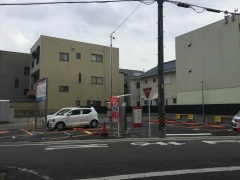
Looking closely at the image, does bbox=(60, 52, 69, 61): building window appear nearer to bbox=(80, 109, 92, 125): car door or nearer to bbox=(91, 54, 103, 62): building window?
bbox=(91, 54, 103, 62): building window

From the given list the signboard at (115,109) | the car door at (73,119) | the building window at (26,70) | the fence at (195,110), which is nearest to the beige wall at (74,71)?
the fence at (195,110)

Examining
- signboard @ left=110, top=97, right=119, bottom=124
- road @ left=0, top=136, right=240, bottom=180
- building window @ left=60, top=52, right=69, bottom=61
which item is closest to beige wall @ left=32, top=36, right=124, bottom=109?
building window @ left=60, top=52, right=69, bottom=61

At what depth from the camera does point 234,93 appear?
23.6 meters

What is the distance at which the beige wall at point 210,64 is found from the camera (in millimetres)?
23766

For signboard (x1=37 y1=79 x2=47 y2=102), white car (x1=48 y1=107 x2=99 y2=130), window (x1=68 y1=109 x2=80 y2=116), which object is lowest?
white car (x1=48 y1=107 x2=99 y2=130)

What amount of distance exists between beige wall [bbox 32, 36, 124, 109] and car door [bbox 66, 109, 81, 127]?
14.2 metres

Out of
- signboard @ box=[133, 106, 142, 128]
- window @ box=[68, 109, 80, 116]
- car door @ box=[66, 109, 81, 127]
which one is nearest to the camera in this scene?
signboard @ box=[133, 106, 142, 128]

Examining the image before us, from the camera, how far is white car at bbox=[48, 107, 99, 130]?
59.7 feet

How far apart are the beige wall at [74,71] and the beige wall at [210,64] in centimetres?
1145

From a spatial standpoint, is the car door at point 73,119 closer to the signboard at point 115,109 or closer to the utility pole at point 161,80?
the signboard at point 115,109

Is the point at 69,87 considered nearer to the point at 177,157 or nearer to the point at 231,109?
the point at 231,109

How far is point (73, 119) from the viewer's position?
18.8 meters

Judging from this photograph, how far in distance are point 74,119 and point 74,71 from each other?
16987 millimetres

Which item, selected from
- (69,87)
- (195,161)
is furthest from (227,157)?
(69,87)
